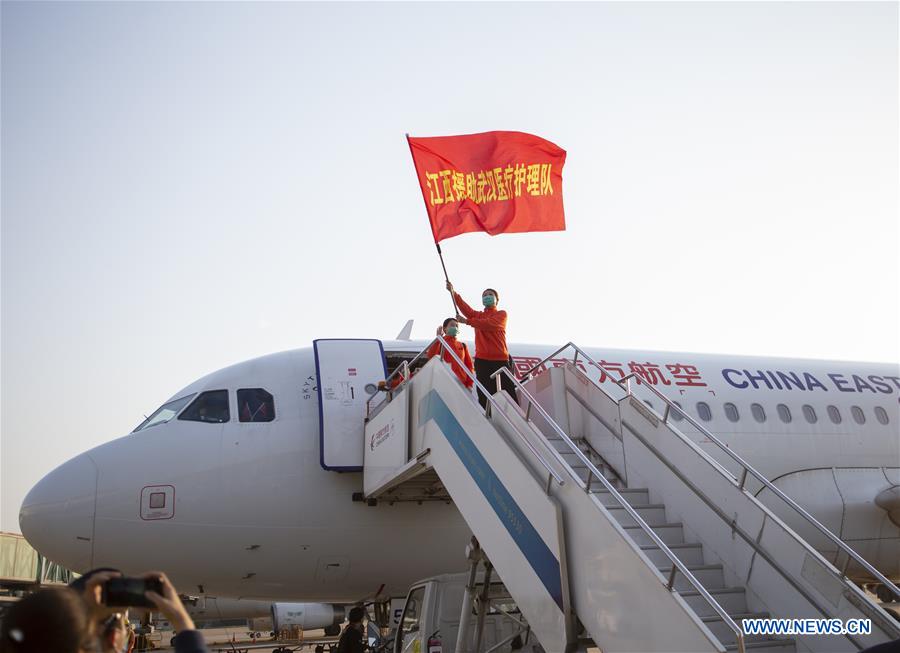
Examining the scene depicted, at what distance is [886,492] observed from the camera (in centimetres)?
1162

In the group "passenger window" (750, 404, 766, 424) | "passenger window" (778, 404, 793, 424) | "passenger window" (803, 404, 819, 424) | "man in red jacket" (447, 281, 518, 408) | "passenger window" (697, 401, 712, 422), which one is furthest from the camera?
"passenger window" (803, 404, 819, 424)

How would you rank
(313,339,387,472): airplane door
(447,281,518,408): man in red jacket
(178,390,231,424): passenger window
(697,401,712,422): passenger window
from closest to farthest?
1. (447,281,518,408): man in red jacket
2. (313,339,387,472): airplane door
3. (178,390,231,424): passenger window
4. (697,401,712,422): passenger window

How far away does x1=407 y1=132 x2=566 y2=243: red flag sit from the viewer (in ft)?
32.8

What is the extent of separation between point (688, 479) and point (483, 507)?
178 cm

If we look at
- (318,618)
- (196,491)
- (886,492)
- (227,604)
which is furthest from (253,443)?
(318,618)

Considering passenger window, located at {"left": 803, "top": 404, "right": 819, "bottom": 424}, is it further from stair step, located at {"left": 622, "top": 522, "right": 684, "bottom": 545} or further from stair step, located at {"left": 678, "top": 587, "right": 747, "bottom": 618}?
stair step, located at {"left": 678, "top": 587, "right": 747, "bottom": 618}

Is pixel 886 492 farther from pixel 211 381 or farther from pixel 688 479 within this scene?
pixel 211 381

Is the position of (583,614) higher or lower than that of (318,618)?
higher

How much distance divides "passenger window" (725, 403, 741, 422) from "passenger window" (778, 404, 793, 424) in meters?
0.80

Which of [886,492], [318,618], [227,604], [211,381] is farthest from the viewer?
[318,618]

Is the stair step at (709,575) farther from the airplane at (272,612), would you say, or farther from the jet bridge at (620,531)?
the airplane at (272,612)

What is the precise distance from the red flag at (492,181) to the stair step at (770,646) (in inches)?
228

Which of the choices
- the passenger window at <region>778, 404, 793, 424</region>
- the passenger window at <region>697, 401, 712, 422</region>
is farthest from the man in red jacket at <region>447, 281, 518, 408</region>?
the passenger window at <region>778, 404, 793, 424</region>

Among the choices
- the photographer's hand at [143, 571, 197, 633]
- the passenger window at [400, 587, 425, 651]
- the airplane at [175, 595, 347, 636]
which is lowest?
A: the airplane at [175, 595, 347, 636]
